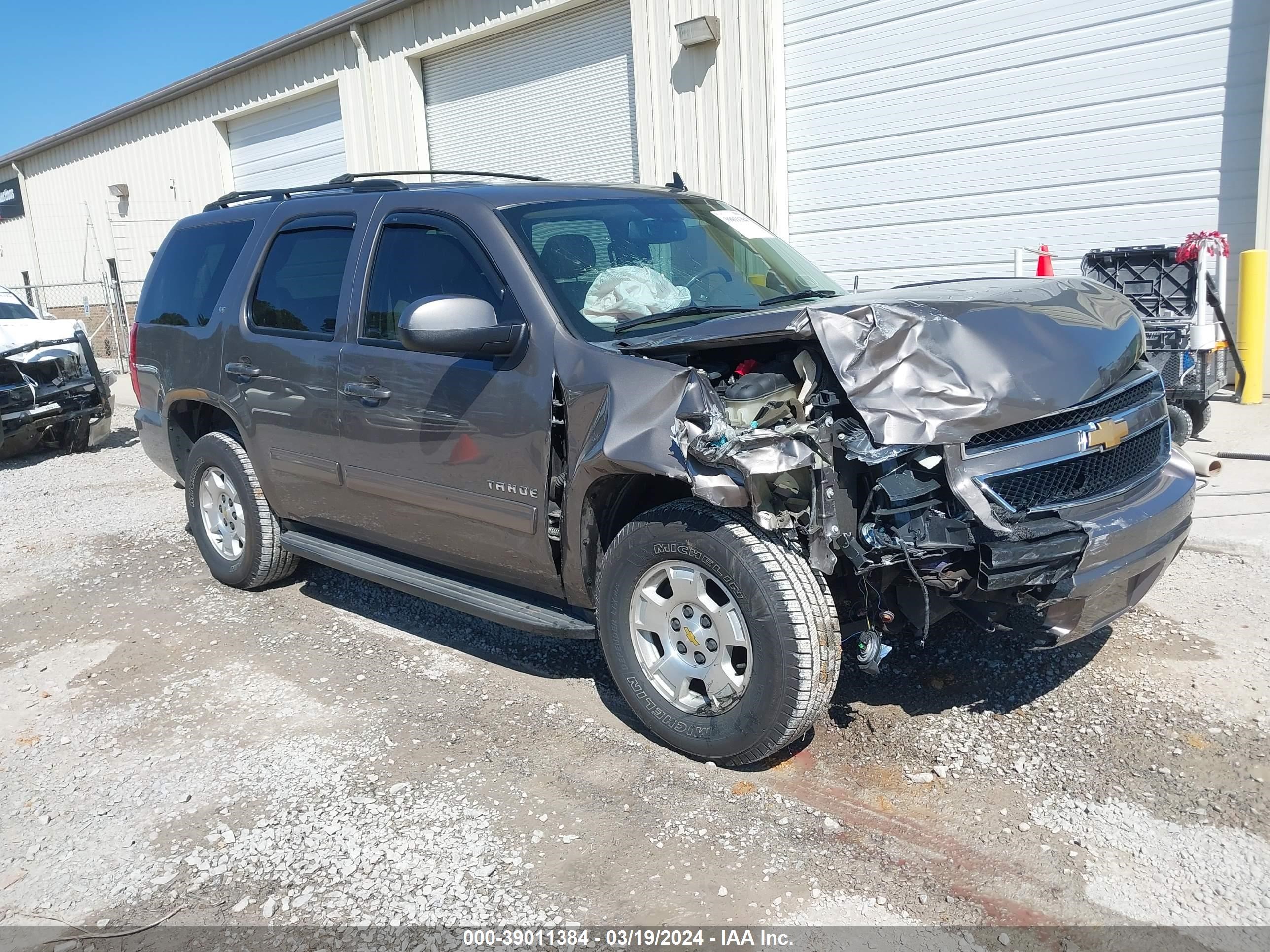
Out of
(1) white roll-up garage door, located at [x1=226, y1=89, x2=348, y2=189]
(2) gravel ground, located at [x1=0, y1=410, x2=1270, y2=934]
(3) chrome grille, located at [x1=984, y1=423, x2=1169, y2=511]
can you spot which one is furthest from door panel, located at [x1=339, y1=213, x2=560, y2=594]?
(1) white roll-up garage door, located at [x1=226, y1=89, x2=348, y2=189]

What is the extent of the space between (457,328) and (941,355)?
1676mm

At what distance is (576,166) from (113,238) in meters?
15.5

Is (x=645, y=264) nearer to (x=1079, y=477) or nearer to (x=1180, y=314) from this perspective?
(x=1079, y=477)

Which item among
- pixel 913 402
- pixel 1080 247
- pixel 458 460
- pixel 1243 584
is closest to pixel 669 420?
pixel 913 402

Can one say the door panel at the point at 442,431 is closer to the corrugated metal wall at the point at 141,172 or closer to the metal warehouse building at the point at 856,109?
the metal warehouse building at the point at 856,109

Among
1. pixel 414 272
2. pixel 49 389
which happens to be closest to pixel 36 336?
pixel 49 389

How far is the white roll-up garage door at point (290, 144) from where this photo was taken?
55.5ft

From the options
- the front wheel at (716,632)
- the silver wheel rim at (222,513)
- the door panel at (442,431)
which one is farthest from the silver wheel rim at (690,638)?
the silver wheel rim at (222,513)

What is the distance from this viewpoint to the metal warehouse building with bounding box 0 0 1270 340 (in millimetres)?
8766

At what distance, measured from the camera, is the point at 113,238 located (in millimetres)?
23703

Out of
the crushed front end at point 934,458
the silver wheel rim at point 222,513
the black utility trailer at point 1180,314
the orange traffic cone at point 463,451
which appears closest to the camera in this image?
the crushed front end at point 934,458

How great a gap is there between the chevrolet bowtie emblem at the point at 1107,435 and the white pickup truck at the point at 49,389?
980 centimetres

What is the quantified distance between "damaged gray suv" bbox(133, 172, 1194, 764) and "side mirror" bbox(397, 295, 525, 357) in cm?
1

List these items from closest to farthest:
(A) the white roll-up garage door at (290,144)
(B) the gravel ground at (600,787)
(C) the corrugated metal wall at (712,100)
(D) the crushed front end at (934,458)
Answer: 1. (B) the gravel ground at (600,787)
2. (D) the crushed front end at (934,458)
3. (C) the corrugated metal wall at (712,100)
4. (A) the white roll-up garage door at (290,144)
